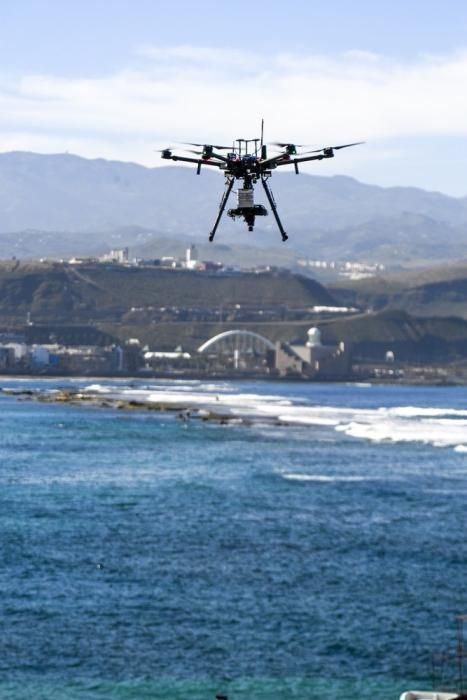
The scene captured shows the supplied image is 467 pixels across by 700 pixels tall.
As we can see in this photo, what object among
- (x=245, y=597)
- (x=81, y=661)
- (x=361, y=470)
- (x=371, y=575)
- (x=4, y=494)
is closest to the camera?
(x=81, y=661)

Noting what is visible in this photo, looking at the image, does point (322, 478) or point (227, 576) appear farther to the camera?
point (322, 478)

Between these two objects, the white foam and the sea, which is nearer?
the sea

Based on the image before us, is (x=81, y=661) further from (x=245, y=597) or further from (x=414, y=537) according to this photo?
(x=414, y=537)

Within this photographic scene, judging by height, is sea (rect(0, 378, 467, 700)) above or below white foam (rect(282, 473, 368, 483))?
below

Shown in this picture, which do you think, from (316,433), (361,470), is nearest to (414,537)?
(361,470)

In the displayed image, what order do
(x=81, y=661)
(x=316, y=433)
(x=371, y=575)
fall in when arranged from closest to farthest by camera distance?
(x=81, y=661)
(x=371, y=575)
(x=316, y=433)

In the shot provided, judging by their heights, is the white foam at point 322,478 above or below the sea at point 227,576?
above

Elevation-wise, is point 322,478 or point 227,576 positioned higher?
point 322,478

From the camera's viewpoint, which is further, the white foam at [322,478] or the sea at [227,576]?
the white foam at [322,478]
